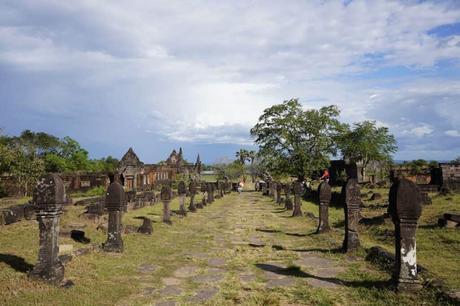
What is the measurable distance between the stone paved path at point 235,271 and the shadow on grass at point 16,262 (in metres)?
2.22

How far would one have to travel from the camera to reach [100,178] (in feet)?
122

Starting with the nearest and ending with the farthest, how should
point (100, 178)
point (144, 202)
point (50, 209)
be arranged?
point (50, 209) → point (144, 202) → point (100, 178)

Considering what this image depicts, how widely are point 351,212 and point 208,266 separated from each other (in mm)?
4187

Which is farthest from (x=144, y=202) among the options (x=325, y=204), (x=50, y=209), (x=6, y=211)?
(x=50, y=209)

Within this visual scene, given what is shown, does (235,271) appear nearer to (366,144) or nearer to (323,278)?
(323,278)

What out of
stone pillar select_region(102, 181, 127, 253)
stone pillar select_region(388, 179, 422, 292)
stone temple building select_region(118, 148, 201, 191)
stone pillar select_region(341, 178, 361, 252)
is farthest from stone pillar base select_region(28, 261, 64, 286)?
stone temple building select_region(118, 148, 201, 191)

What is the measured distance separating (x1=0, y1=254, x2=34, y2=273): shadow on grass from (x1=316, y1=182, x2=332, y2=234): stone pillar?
9.36m

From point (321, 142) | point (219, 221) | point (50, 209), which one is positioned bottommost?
point (219, 221)

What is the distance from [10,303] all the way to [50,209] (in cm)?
192

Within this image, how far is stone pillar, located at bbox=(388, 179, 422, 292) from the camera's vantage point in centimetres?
695

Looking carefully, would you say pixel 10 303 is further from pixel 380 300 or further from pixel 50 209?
pixel 380 300

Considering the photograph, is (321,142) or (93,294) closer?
(93,294)

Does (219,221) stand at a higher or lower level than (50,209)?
lower

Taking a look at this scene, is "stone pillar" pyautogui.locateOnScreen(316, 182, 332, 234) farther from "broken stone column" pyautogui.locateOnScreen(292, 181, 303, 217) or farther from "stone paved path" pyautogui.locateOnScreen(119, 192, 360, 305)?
"broken stone column" pyautogui.locateOnScreen(292, 181, 303, 217)
